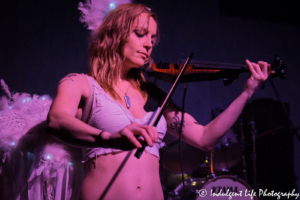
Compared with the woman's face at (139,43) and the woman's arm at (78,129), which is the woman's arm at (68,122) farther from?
the woman's face at (139,43)

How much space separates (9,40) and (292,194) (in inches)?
155

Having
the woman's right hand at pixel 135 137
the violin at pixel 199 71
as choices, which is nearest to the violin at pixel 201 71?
the violin at pixel 199 71

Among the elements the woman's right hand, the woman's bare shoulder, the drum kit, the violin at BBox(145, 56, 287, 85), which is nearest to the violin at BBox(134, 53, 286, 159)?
the violin at BBox(145, 56, 287, 85)

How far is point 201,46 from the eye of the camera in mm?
3354

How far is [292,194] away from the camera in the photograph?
11.4 feet

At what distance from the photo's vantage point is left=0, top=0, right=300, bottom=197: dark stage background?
2447mm

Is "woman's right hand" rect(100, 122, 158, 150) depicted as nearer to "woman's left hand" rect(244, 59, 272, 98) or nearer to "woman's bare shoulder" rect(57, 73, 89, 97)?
"woman's bare shoulder" rect(57, 73, 89, 97)

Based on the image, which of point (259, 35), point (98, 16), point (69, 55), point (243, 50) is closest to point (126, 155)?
point (98, 16)

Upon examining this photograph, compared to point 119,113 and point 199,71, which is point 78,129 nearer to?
point 119,113

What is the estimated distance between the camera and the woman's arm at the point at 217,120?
1140 millimetres

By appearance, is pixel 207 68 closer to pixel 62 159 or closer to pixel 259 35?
pixel 62 159

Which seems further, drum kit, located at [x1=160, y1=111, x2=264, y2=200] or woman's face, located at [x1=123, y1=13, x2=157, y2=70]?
drum kit, located at [x1=160, y1=111, x2=264, y2=200]

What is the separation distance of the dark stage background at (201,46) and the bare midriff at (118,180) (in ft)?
5.02

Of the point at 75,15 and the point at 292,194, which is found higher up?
the point at 75,15
